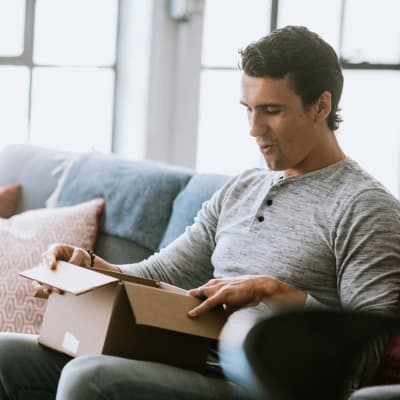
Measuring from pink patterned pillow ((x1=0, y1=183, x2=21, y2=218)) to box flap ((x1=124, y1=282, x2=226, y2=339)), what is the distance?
126cm

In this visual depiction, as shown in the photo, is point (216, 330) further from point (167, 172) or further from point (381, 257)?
point (167, 172)

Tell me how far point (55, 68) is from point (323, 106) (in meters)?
1.82

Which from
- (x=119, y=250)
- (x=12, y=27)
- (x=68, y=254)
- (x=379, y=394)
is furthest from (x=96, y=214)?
(x=379, y=394)

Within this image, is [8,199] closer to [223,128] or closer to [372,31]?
[223,128]

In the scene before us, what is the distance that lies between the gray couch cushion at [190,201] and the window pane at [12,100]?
47.3 inches

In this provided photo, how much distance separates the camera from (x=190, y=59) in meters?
3.13

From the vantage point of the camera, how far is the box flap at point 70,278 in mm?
1453

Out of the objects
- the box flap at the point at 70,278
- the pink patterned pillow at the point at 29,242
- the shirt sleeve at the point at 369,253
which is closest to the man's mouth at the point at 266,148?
the shirt sleeve at the point at 369,253

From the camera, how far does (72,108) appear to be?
10.9 feet

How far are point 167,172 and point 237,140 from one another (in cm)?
72

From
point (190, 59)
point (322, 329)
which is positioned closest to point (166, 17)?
point (190, 59)

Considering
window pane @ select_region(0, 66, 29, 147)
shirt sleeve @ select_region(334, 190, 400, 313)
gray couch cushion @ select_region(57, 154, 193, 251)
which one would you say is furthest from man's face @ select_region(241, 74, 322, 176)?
window pane @ select_region(0, 66, 29, 147)

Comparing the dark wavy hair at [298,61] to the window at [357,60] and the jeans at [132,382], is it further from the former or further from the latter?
the window at [357,60]

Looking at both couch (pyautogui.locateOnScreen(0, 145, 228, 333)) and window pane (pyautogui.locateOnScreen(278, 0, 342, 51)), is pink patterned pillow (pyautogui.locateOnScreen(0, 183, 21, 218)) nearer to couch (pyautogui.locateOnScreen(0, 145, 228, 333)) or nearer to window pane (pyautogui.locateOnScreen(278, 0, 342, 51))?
couch (pyautogui.locateOnScreen(0, 145, 228, 333))
